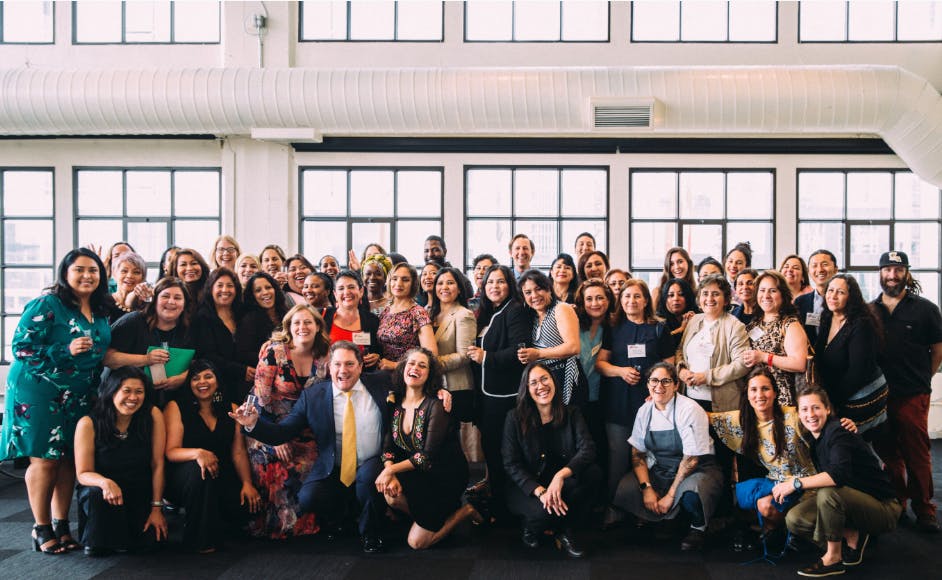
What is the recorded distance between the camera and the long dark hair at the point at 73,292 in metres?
3.17

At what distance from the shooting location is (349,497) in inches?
133

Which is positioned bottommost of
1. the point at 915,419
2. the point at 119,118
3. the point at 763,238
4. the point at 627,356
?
the point at 915,419

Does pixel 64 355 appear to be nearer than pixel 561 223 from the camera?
Yes

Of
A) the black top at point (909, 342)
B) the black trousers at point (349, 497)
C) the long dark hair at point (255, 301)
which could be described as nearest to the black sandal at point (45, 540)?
the black trousers at point (349, 497)

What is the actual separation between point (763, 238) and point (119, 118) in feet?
21.6

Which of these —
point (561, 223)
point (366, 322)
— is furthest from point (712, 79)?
point (366, 322)

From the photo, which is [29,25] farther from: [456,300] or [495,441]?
[495,441]

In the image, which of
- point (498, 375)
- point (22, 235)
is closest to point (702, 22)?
point (498, 375)

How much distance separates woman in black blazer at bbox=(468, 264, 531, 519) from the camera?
139 inches

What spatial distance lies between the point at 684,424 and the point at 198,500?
2.39m

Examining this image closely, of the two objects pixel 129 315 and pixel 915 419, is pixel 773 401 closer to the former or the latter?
pixel 915 419

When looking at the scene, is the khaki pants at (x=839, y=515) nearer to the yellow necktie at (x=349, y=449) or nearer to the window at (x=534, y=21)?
the yellow necktie at (x=349, y=449)

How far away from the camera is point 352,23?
7305 mm

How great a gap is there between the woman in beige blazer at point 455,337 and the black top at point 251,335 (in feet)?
3.14
